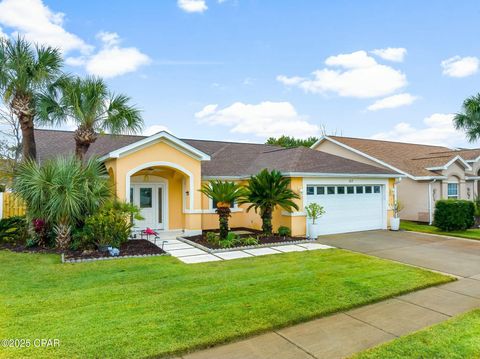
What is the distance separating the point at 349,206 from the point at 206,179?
7302 millimetres

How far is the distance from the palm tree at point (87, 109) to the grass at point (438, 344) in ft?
37.7

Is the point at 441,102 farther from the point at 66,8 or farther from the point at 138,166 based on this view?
the point at 66,8

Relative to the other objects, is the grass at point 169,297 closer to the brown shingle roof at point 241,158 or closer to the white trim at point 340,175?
the white trim at point 340,175

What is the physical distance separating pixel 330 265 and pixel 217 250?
12.8ft

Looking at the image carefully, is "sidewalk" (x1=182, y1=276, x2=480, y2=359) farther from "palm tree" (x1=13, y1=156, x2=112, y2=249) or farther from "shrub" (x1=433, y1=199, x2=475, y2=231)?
"shrub" (x1=433, y1=199, x2=475, y2=231)

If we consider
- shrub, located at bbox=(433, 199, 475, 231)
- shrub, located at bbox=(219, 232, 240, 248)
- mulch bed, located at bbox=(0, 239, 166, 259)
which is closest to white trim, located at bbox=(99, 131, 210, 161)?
mulch bed, located at bbox=(0, 239, 166, 259)

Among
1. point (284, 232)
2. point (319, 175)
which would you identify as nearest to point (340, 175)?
point (319, 175)

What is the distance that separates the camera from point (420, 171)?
2014 cm

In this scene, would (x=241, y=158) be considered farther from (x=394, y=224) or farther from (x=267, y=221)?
(x=394, y=224)

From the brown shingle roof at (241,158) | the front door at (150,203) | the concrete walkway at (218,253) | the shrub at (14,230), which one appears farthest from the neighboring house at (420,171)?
the shrub at (14,230)

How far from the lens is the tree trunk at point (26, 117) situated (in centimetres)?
1142

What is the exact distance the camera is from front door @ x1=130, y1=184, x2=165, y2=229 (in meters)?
15.0

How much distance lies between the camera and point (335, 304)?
585cm

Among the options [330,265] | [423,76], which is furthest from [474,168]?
[330,265]
